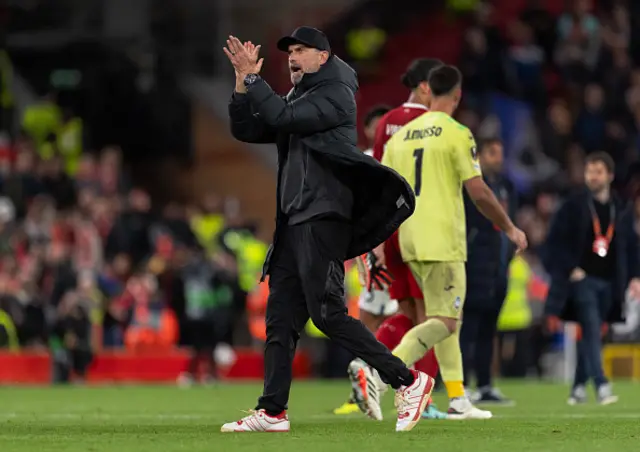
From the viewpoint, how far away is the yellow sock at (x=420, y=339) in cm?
1145

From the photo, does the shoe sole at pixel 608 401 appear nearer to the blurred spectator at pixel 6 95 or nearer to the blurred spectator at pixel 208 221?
the blurred spectator at pixel 208 221

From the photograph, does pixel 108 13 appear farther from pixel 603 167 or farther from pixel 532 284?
pixel 603 167

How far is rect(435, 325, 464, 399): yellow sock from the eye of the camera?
1194cm

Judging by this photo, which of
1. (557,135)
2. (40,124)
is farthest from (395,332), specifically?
(40,124)

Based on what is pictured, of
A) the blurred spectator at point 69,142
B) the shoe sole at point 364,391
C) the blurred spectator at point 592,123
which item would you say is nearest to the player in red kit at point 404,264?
the shoe sole at point 364,391

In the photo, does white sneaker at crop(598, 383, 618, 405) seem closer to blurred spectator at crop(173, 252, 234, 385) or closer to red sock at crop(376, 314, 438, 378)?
red sock at crop(376, 314, 438, 378)

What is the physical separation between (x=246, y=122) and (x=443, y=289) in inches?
87.3

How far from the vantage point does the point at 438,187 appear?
11.8m

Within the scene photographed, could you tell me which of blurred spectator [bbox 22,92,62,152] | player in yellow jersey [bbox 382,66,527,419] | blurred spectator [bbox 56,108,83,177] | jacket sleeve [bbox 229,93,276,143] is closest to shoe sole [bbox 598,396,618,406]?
player in yellow jersey [bbox 382,66,527,419]

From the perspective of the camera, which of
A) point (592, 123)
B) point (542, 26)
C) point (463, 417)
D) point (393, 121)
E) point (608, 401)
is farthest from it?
point (542, 26)

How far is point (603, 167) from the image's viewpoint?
48.8 ft

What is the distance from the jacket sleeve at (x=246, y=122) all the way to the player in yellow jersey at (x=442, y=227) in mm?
1735

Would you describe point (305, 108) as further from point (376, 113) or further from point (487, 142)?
point (487, 142)

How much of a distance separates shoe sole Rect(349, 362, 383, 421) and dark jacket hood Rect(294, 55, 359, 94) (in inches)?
73.5
